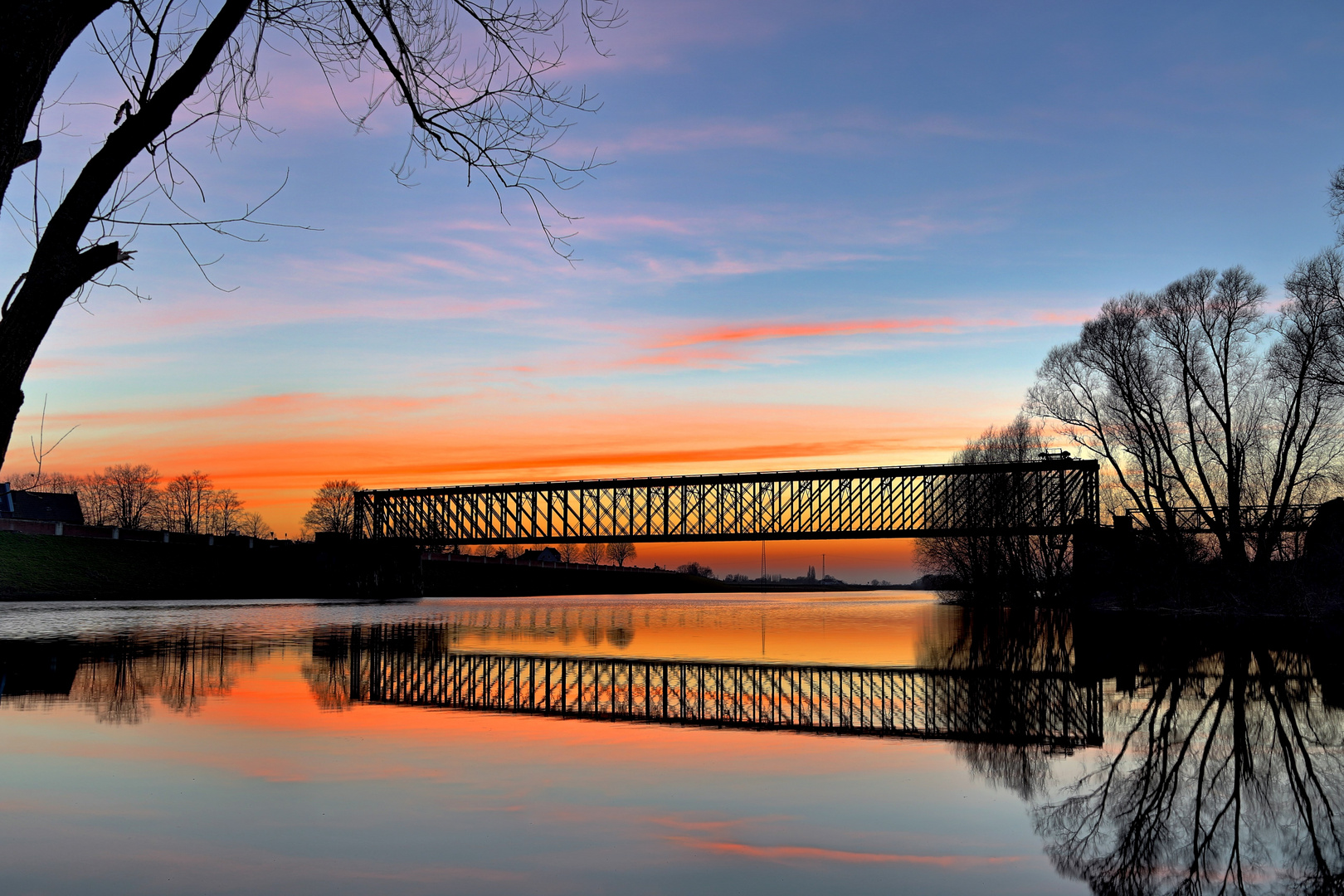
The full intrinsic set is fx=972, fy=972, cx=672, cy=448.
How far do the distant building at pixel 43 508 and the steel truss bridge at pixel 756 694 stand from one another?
316 ft

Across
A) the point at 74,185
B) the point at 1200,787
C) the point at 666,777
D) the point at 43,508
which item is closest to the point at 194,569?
the point at 43,508

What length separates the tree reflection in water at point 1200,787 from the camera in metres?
6.98

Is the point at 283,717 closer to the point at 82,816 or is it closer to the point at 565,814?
the point at 82,816

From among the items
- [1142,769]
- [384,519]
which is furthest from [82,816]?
[384,519]

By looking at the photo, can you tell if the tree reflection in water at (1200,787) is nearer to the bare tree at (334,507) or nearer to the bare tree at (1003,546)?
the bare tree at (1003,546)

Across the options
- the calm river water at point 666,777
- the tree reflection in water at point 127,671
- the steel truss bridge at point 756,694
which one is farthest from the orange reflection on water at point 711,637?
the tree reflection in water at point 127,671

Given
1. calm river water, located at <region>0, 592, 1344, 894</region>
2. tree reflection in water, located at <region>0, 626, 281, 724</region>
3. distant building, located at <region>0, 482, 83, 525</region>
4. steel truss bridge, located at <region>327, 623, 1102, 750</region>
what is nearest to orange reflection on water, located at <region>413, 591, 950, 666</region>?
steel truss bridge, located at <region>327, 623, 1102, 750</region>

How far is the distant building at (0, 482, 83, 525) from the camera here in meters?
99.8

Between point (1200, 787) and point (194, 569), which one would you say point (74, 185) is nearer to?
point (1200, 787)

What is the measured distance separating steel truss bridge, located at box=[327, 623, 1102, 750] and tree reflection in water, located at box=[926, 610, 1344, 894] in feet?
3.20

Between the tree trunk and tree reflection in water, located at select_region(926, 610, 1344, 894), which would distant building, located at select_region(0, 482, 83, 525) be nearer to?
tree reflection in water, located at select_region(926, 610, 1344, 894)

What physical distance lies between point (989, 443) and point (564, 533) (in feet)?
159

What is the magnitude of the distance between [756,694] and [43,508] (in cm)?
11705

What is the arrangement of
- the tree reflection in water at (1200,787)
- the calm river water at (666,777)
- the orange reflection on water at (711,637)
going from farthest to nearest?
1. the orange reflection on water at (711,637)
2. the tree reflection in water at (1200,787)
3. the calm river water at (666,777)
